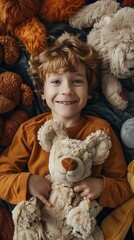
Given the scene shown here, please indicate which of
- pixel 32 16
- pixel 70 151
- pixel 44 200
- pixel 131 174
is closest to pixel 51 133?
pixel 70 151

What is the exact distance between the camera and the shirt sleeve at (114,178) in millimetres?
1269

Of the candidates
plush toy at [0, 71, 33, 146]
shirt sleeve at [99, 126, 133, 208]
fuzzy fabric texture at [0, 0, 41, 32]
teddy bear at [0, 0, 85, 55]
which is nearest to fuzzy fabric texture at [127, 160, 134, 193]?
shirt sleeve at [99, 126, 133, 208]

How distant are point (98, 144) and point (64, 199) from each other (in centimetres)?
20

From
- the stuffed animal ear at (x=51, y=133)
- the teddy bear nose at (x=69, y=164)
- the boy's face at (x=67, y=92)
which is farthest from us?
the boy's face at (x=67, y=92)

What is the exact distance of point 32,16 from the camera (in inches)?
55.8

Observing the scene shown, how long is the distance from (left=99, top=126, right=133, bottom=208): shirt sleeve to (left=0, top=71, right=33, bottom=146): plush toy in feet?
1.02

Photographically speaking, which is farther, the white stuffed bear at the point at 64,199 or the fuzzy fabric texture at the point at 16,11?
the fuzzy fabric texture at the point at 16,11

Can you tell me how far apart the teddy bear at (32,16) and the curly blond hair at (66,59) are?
0.04 metres

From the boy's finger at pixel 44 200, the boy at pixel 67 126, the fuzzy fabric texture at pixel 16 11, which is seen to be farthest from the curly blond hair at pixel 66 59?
the boy's finger at pixel 44 200

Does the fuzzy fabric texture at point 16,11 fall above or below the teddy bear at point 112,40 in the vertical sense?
above

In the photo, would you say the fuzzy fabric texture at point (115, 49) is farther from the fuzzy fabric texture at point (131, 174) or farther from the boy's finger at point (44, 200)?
the boy's finger at point (44, 200)

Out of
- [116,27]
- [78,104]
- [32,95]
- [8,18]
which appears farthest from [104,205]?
[8,18]

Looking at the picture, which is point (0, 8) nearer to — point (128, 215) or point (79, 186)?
point (79, 186)

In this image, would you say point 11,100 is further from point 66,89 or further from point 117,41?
point 117,41
